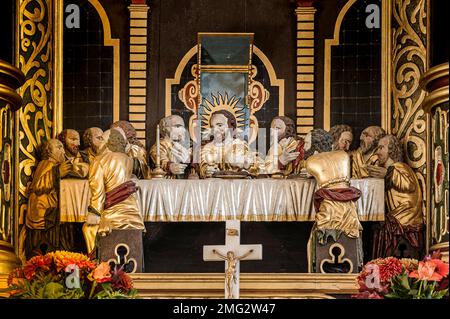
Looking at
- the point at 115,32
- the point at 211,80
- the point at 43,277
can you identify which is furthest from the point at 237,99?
the point at 43,277

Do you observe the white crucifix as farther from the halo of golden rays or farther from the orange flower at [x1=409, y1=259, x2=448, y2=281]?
the halo of golden rays

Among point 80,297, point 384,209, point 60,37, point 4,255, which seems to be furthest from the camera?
point 60,37

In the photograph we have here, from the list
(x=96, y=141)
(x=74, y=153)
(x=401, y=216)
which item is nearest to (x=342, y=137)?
(x=401, y=216)

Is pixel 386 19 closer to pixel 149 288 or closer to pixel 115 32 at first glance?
pixel 115 32

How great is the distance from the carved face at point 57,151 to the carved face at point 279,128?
A: 74.8 inches

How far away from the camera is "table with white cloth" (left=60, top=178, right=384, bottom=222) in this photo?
48.1 ft

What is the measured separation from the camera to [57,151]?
15305mm

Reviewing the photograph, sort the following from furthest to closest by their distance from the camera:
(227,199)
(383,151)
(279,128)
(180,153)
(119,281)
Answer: (279,128) < (180,153) < (383,151) < (227,199) < (119,281)

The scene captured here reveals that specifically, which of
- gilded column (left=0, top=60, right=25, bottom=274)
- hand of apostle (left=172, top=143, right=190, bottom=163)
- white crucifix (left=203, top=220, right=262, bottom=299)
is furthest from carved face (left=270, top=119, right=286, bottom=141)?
gilded column (left=0, top=60, right=25, bottom=274)

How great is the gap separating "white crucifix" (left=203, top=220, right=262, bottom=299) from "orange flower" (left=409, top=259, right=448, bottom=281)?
6.37 ft

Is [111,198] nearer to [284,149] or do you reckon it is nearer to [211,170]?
[211,170]

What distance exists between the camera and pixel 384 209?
1496cm

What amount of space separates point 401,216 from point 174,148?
2.17 metres

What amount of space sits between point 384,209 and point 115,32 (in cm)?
308
